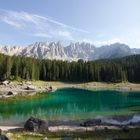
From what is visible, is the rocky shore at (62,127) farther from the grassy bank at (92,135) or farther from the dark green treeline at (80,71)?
the dark green treeline at (80,71)

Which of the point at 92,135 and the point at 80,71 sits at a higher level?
the point at 80,71

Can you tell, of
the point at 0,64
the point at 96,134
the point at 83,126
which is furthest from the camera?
the point at 0,64

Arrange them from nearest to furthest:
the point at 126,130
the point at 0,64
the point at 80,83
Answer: the point at 126,130 < the point at 0,64 < the point at 80,83

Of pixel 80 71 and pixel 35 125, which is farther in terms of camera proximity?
pixel 80 71

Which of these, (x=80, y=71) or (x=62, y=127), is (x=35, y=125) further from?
(x=80, y=71)

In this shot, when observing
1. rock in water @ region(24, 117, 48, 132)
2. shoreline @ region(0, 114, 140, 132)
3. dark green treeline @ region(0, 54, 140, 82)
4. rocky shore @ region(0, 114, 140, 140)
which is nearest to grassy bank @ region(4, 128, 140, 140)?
rocky shore @ region(0, 114, 140, 140)

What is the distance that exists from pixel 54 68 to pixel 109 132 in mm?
137622

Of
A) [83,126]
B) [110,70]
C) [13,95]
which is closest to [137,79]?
[110,70]

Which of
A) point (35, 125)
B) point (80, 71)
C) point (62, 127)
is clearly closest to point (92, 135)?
point (62, 127)

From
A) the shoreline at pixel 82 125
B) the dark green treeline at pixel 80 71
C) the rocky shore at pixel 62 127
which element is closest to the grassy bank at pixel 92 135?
the rocky shore at pixel 62 127

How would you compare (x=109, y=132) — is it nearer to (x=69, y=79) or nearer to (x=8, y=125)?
(x=8, y=125)

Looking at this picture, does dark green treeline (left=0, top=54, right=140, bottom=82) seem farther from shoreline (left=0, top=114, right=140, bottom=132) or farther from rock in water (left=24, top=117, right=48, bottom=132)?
rock in water (left=24, top=117, right=48, bottom=132)

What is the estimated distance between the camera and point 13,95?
3836 inches

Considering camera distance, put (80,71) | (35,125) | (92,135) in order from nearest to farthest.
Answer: (92,135) < (35,125) < (80,71)
